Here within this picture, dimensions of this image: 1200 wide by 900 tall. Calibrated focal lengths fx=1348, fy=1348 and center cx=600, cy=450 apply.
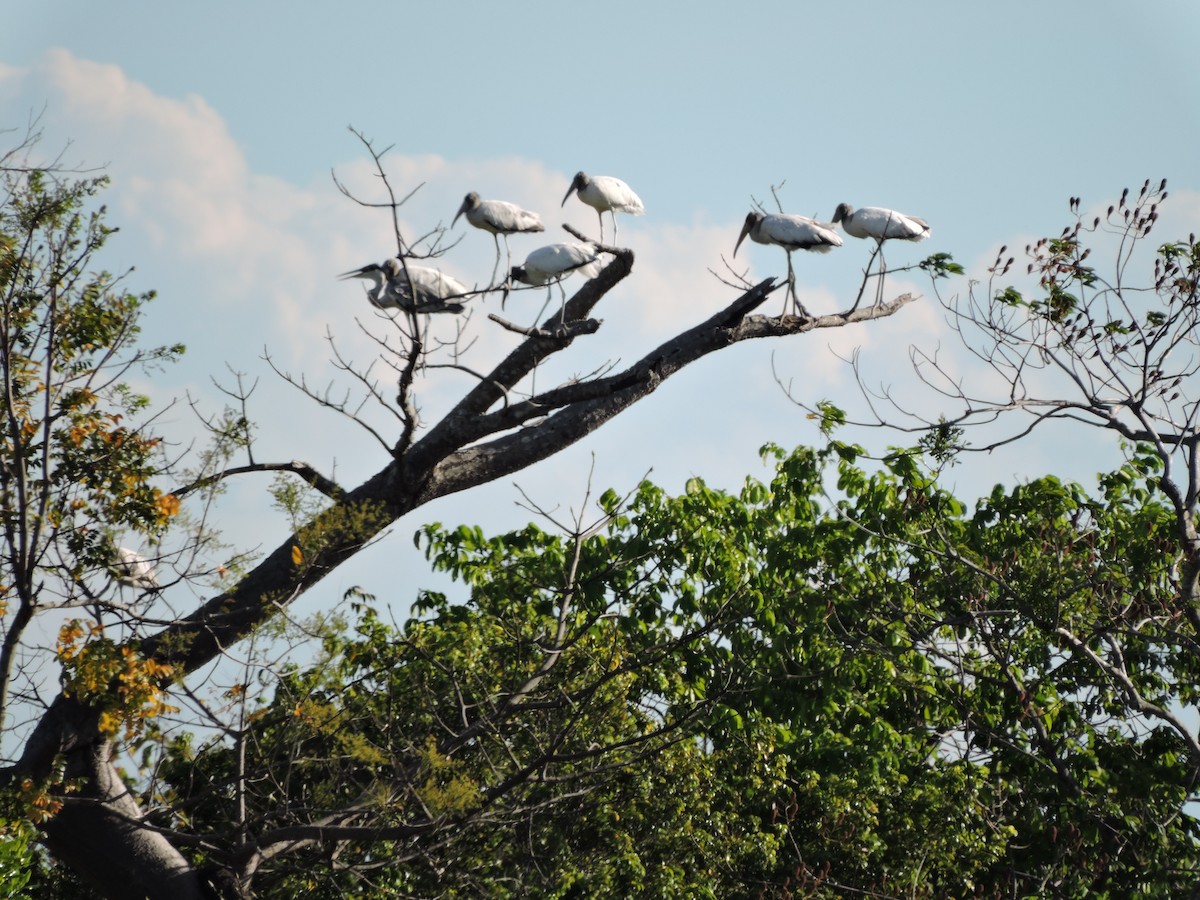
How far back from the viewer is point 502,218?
33.9 feet

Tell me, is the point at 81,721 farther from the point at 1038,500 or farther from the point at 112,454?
the point at 1038,500

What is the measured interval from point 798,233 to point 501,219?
2.34 meters

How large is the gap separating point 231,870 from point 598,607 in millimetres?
4178

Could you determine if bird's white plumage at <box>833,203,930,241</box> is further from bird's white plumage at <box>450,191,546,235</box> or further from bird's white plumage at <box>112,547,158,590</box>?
bird's white plumage at <box>112,547,158,590</box>

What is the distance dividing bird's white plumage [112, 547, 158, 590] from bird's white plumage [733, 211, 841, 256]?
18.3 feet

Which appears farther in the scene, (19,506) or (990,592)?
(990,592)

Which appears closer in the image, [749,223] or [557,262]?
[557,262]

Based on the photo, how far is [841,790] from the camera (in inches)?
376

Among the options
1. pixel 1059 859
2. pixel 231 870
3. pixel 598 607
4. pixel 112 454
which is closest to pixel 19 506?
pixel 112 454

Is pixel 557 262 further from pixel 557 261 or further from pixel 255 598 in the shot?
pixel 255 598

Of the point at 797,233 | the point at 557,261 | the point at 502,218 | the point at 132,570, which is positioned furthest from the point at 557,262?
the point at 132,570

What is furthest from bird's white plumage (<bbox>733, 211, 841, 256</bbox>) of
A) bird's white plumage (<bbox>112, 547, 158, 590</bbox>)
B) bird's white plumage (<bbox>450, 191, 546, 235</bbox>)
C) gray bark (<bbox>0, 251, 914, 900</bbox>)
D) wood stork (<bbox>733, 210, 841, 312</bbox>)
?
bird's white plumage (<bbox>112, 547, 158, 590</bbox>)

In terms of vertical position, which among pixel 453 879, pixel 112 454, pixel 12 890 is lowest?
pixel 12 890

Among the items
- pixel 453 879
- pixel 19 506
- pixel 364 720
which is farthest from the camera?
pixel 364 720
